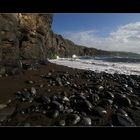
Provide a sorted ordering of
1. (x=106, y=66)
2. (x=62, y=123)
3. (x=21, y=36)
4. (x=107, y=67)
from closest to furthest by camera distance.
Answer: (x=62, y=123), (x=21, y=36), (x=107, y=67), (x=106, y=66)

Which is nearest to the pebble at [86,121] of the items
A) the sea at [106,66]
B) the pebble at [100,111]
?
the pebble at [100,111]

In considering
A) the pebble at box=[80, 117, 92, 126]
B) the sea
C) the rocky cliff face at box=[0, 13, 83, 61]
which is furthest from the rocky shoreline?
the sea

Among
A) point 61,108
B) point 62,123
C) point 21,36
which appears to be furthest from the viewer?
point 21,36

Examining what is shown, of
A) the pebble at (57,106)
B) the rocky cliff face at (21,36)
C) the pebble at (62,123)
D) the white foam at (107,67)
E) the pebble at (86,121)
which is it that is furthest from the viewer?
the white foam at (107,67)

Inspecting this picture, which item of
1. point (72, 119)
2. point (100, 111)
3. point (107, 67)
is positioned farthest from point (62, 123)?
point (107, 67)

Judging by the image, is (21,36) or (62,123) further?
(21,36)

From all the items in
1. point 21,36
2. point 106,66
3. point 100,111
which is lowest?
point 106,66

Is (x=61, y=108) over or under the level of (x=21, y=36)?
under

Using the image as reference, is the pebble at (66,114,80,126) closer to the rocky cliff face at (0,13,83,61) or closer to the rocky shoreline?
the rocky shoreline

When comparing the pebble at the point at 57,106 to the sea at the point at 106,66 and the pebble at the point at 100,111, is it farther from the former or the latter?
the sea at the point at 106,66

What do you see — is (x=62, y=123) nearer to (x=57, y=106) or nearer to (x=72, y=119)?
(x=72, y=119)

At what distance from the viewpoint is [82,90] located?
6602mm
